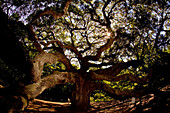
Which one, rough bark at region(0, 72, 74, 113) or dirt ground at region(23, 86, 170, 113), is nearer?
rough bark at region(0, 72, 74, 113)

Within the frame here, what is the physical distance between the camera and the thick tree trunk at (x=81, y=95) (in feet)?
25.5

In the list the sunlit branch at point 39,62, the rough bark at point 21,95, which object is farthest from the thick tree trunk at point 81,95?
the sunlit branch at point 39,62

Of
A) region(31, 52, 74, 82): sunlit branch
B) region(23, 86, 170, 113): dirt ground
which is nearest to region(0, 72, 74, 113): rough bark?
region(31, 52, 74, 82): sunlit branch

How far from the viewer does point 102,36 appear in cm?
1016

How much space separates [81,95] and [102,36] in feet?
15.5

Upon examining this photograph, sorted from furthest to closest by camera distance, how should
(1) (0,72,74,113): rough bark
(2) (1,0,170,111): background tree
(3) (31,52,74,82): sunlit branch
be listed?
(2) (1,0,170,111): background tree → (3) (31,52,74,82): sunlit branch → (1) (0,72,74,113): rough bark

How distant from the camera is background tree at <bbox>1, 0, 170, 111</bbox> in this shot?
761 cm

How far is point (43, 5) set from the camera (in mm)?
8062

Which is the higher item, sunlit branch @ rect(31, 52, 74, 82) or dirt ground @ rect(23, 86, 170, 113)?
sunlit branch @ rect(31, 52, 74, 82)

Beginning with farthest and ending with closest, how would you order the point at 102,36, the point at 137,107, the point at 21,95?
1. the point at 102,36
2. the point at 137,107
3. the point at 21,95

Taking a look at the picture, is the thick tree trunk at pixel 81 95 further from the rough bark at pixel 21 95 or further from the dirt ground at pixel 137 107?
the rough bark at pixel 21 95

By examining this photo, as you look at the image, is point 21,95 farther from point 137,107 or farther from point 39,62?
point 137,107

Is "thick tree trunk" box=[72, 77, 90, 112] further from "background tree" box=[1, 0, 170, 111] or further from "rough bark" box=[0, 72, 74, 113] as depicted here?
"rough bark" box=[0, 72, 74, 113]

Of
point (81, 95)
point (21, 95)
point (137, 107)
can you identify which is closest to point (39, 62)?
point (21, 95)
